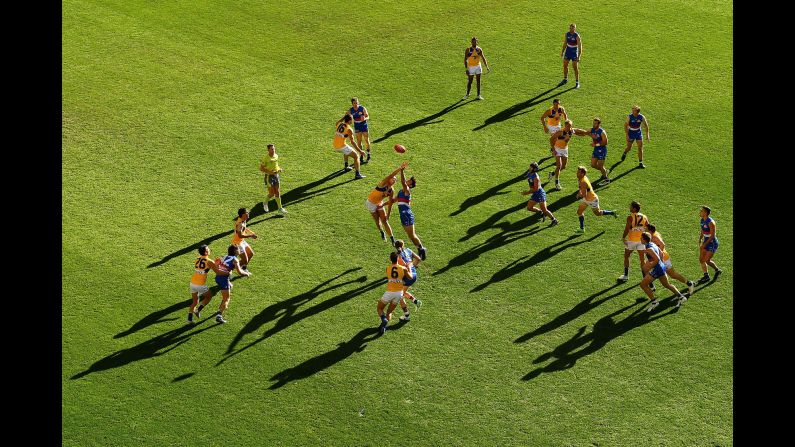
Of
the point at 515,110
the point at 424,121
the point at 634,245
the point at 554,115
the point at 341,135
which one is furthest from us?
the point at 515,110

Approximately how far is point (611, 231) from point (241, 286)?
1142 cm

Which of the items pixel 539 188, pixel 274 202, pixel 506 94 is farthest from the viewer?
pixel 506 94

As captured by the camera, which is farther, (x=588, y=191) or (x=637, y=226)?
(x=588, y=191)

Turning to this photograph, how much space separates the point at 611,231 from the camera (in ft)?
100

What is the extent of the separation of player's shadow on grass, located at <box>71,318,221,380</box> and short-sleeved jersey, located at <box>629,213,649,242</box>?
11.7 meters

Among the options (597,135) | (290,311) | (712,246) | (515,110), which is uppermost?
(515,110)

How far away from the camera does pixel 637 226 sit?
27.5 meters

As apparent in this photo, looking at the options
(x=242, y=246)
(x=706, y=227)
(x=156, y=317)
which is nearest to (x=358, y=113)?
(x=242, y=246)

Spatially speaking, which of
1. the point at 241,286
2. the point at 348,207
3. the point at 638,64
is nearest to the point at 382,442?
the point at 241,286

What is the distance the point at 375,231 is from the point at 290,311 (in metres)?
4.75

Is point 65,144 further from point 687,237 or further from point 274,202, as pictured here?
point 687,237

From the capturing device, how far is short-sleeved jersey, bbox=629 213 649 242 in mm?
27312

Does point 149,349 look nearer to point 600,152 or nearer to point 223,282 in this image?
point 223,282

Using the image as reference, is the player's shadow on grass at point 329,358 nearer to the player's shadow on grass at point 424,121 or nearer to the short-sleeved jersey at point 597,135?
the short-sleeved jersey at point 597,135
